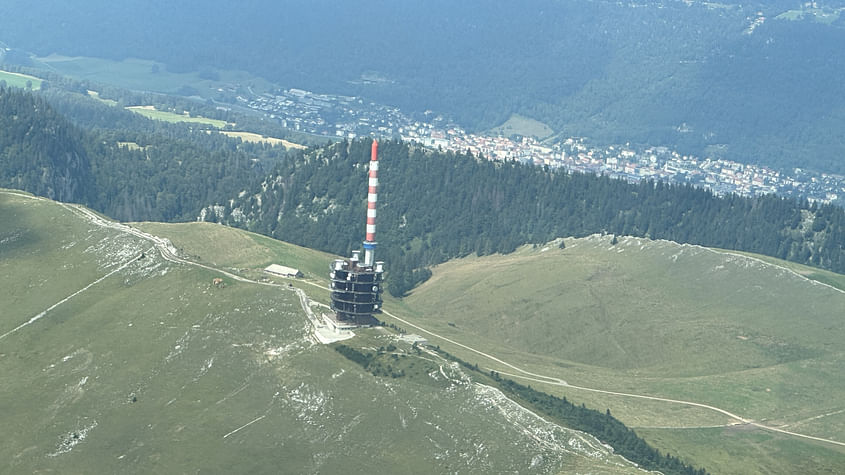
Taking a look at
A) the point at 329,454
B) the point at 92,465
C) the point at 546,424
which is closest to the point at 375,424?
the point at 329,454

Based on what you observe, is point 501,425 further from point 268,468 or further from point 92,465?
point 92,465

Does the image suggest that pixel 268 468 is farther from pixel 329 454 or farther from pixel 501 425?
pixel 501 425

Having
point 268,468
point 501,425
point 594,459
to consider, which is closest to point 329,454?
point 268,468

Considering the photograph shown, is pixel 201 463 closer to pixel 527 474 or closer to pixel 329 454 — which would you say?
pixel 329 454

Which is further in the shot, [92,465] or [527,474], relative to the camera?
[92,465]

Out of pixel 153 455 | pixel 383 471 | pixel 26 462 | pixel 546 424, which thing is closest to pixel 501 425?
pixel 546 424

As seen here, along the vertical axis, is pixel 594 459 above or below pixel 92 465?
above

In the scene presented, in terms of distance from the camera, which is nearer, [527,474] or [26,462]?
[527,474]

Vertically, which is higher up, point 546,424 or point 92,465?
point 546,424
